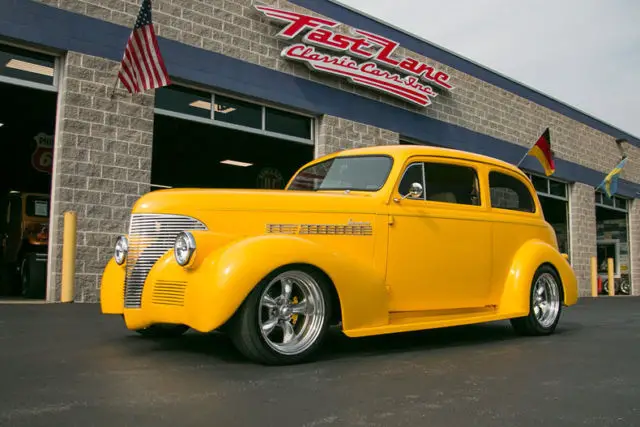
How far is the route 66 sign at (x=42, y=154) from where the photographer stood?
1317cm

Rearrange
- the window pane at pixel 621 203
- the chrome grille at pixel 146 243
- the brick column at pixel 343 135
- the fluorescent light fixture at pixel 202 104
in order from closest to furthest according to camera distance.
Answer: the chrome grille at pixel 146 243 < the fluorescent light fixture at pixel 202 104 < the brick column at pixel 343 135 < the window pane at pixel 621 203

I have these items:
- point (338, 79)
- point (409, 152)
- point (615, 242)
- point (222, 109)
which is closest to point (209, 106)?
point (222, 109)

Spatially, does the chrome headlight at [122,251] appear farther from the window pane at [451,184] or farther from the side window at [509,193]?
the side window at [509,193]

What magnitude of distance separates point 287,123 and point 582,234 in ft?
41.6

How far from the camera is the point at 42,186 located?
2041cm

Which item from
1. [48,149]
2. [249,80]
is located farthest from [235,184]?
[249,80]

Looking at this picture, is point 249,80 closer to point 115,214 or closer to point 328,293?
point 115,214

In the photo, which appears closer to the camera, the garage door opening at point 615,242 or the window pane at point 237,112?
the window pane at point 237,112

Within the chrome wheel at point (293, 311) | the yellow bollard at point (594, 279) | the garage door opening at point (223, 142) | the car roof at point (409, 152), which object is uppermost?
the garage door opening at point (223, 142)

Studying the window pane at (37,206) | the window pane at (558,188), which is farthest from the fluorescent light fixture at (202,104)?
the window pane at (558,188)

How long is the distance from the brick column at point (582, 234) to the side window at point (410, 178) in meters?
15.8

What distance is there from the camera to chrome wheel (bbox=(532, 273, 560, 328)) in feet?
20.9

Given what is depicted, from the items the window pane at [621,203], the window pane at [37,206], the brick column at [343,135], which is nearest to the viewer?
the window pane at [37,206]

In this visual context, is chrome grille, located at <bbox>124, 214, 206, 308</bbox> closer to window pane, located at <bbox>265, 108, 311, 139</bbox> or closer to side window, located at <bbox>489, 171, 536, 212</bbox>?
side window, located at <bbox>489, 171, 536, 212</bbox>
